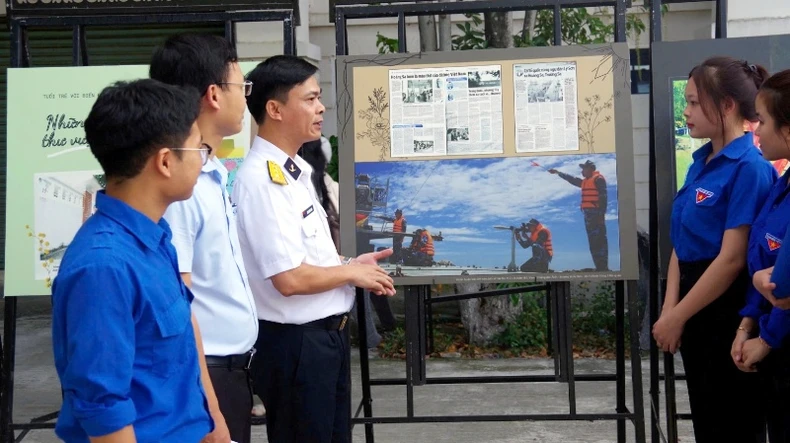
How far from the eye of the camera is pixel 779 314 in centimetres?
287

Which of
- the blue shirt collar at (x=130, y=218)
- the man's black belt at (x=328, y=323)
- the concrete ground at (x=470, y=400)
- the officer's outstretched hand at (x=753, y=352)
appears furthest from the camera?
the concrete ground at (x=470, y=400)

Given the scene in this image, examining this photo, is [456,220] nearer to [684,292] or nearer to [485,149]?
[485,149]

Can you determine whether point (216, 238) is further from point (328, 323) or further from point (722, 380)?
point (722, 380)

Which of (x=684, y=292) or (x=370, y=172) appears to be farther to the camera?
(x=370, y=172)

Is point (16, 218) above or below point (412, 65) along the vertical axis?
below

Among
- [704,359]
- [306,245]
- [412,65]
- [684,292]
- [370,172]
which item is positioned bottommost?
[704,359]

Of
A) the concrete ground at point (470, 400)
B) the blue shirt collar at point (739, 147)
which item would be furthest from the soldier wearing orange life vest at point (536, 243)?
the concrete ground at point (470, 400)

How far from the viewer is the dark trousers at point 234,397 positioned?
8.42 ft

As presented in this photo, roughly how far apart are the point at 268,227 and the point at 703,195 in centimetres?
162

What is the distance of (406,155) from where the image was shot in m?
4.04

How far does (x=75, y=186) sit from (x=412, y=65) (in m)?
1.64

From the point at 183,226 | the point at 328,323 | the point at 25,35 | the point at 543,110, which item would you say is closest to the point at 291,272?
the point at 328,323

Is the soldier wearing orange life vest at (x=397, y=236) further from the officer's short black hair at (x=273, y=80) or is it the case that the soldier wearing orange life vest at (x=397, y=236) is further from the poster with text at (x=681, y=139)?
the poster with text at (x=681, y=139)

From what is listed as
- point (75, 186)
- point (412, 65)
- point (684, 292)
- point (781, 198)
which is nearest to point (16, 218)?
point (75, 186)
